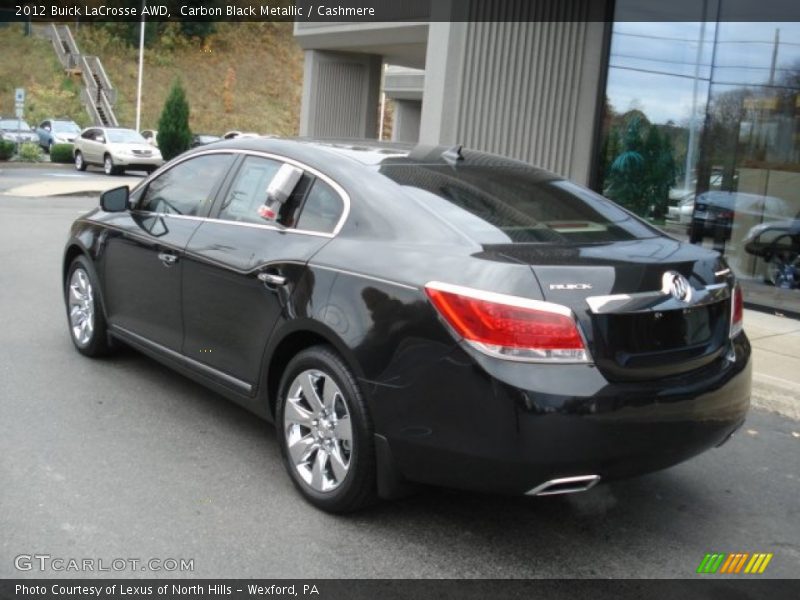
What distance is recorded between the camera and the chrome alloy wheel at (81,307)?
6074 millimetres

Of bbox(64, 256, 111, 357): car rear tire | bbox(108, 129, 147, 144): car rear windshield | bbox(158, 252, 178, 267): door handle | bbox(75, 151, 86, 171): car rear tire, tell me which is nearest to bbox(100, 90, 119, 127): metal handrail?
bbox(75, 151, 86, 171): car rear tire

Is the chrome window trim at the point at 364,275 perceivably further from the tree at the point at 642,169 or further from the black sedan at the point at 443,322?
the tree at the point at 642,169

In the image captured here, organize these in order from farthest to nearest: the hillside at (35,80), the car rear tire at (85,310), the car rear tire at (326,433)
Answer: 1. the hillside at (35,80)
2. the car rear tire at (85,310)
3. the car rear tire at (326,433)

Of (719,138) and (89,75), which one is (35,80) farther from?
(719,138)

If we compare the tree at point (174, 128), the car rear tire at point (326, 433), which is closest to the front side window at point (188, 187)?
the car rear tire at point (326, 433)

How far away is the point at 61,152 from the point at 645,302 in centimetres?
3253

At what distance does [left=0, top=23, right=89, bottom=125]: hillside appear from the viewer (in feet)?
164

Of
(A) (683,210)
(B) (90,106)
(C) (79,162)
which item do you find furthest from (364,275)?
(B) (90,106)

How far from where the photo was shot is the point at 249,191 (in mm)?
4699

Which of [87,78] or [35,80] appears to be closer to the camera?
[87,78]

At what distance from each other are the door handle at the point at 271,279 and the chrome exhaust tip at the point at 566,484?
1503 mm

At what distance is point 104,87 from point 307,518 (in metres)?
52.9

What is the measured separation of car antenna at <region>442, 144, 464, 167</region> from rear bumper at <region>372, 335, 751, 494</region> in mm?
1520

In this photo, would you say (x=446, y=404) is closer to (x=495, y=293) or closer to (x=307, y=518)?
(x=495, y=293)
